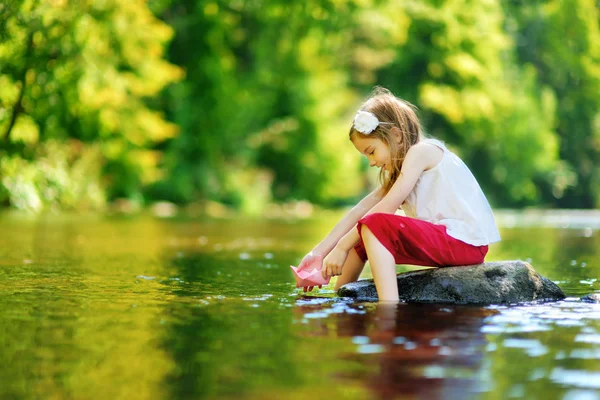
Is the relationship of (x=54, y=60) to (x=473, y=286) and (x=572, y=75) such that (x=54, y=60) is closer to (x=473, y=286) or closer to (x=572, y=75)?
(x=473, y=286)

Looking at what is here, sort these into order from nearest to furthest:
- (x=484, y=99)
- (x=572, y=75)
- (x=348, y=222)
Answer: (x=348, y=222)
(x=484, y=99)
(x=572, y=75)

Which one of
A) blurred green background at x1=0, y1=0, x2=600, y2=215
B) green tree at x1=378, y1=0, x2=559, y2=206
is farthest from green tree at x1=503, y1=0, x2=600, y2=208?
green tree at x1=378, y1=0, x2=559, y2=206

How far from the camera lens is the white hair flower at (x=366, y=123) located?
6.08 metres

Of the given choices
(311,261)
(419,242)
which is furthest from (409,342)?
(311,261)

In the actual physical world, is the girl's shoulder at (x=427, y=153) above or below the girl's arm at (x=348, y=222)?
above

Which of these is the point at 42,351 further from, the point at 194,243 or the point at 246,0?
the point at 246,0

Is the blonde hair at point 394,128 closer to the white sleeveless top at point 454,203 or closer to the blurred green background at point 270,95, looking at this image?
the white sleeveless top at point 454,203

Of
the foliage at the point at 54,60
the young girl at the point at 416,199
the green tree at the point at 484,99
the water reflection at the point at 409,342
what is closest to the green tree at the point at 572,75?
the green tree at the point at 484,99

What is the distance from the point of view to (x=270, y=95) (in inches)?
1388

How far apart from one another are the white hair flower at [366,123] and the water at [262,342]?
104 centimetres

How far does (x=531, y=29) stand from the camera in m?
49.9

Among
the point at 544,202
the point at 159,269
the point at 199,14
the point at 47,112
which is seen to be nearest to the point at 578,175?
the point at 544,202

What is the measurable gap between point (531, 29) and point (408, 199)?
45661 millimetres

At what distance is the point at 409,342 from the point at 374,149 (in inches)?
86.6
